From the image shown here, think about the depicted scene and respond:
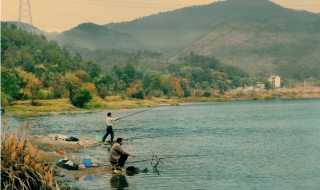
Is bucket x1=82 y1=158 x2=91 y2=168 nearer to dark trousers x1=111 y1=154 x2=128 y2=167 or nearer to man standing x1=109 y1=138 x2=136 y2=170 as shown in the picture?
man standing x1=109 y1=138 x2=136 y2=170

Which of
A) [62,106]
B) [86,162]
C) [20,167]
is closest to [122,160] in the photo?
[86,162]

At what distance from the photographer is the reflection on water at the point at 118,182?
21188 millimetres

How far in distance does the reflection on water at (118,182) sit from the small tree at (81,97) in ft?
250

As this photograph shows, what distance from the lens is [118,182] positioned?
71.9 ft

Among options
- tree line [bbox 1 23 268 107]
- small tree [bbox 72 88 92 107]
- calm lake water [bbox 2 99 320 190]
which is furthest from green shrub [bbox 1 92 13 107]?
calm lake water [bbox 2 99 320 190]

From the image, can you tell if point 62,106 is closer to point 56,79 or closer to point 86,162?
point 56,79

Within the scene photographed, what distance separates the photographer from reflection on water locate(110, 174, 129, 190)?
69.5ft

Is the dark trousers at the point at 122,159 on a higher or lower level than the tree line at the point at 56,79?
lower

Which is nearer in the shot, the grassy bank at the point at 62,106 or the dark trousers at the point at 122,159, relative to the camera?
the dark trousers at the point at 122,159

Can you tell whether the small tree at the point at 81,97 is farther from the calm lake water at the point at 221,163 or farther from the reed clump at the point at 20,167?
the reed clump at the point at 20,167

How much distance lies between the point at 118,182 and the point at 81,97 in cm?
7978

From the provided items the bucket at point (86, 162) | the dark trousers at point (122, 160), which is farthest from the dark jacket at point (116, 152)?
the bucket at point (86, 162)

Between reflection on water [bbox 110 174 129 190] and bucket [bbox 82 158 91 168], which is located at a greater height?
bucket [bbox 82 158 91 168]

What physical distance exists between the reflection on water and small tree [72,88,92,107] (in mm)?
76229
